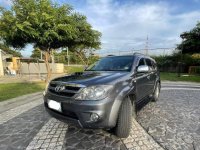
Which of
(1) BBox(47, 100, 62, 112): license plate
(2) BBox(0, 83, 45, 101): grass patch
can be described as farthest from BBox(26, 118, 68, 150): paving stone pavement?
(2) BBox(0, 83, 45, 101): grass patch

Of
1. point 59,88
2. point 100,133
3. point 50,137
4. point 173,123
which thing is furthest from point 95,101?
point 173,123

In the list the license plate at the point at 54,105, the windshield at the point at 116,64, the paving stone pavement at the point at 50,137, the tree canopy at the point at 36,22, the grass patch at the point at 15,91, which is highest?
the tree canopy at the point at 36,22

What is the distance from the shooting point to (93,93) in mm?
2840

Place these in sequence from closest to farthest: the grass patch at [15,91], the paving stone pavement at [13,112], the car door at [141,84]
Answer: the car door at [141,84], the paving stone pavement at [13,112], the grass patch at [15,91]

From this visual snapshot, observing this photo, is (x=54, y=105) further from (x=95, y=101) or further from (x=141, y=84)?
(x=141, y=84)

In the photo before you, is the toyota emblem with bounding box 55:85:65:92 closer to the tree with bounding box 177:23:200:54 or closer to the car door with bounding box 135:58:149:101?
the car door with bounding box 135:58:149:101

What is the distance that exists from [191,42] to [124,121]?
2035 cm

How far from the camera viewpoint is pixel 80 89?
114 inches

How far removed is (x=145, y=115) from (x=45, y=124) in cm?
262

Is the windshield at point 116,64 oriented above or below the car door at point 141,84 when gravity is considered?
above

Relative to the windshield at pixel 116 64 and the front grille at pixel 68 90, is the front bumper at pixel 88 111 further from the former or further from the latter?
the windshield at pixel 116 64

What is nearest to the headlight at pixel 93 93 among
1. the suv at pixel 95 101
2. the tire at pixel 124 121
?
the suv at pixel 95 101

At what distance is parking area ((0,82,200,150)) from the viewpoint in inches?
127

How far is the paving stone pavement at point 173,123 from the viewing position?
10.9 feet
